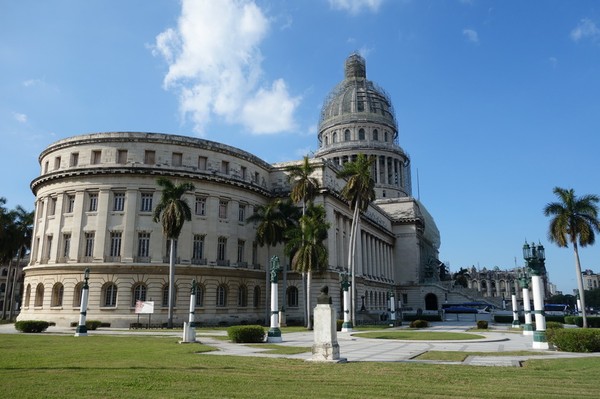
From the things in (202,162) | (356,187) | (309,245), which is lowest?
(309,245)

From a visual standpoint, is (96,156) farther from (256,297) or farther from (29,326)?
(256,297)

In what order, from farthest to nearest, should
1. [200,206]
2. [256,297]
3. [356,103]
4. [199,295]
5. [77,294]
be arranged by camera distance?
[356,103] → [256,297] → [200,206] → [199,295] → [77,294]

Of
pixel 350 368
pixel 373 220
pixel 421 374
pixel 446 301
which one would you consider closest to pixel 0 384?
pixel 350 368

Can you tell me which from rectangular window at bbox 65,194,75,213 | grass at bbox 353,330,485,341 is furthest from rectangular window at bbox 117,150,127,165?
grass at bbox 353,330,485,341

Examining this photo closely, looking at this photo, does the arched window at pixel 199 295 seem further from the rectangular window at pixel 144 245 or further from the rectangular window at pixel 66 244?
the rectangular window at pixel 66 244

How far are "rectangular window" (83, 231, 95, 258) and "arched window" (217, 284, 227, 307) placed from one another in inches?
531

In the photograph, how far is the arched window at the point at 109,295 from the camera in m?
47.4

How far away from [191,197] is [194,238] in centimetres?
444

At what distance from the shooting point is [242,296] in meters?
54.5

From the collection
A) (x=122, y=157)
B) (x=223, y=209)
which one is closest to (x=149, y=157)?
(x=122, y=157)

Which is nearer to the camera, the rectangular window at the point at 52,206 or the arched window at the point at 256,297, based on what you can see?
the rectangular window at the point at 52,206

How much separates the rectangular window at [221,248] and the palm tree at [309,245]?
9664mm

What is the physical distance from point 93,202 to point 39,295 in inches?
440

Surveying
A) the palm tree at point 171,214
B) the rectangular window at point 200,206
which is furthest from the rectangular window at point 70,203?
the rectangular window at point 200,206
